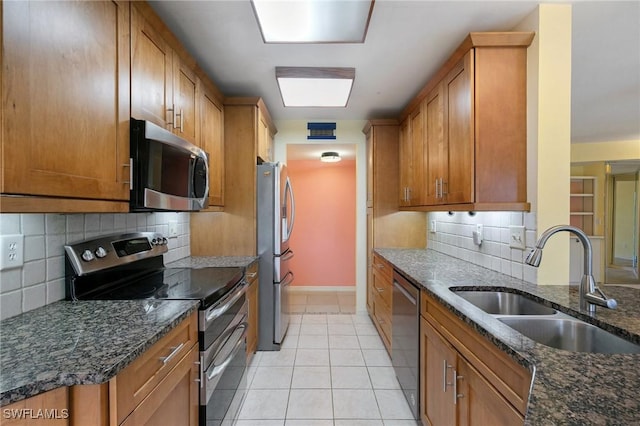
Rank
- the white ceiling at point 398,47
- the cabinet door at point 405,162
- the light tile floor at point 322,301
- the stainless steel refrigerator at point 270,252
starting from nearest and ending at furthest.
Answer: the white ceiling at point 398,47
the stainless steel refrigerator at point 270,252
the cabinet door at point 405,162
the light tile floor at point 322,301

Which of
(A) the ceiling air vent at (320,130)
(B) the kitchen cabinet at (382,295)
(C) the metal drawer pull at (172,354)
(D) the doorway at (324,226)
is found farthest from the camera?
(D) the doorway at (324,226)

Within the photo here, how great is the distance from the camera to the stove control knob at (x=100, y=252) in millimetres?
1411

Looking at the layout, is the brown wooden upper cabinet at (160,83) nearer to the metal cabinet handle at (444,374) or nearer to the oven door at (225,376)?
the oven door at (225,376)

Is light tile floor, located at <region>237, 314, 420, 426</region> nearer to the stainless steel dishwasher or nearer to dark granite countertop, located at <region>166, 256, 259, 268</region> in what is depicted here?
the stainless steel dishwasher

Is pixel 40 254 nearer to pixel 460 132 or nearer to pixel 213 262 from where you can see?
pixel 213 262

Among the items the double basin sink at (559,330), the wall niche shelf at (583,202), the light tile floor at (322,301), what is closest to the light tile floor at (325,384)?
the light tile floor at (322,301)

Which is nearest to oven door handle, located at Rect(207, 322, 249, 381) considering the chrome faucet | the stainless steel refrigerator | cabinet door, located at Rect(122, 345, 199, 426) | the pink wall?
cabinet door, located at Rect(122, 345, 199, 426)

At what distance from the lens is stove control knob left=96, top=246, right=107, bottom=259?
1.41m

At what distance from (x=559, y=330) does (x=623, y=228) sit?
577cm

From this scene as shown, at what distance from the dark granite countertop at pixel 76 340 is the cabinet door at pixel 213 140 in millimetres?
1211

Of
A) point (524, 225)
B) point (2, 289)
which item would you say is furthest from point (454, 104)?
point (2, 289)

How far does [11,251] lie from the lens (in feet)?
3.49

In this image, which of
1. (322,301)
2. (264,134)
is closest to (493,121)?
(264,134)

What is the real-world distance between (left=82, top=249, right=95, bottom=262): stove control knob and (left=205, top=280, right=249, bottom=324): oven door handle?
0.62 m
